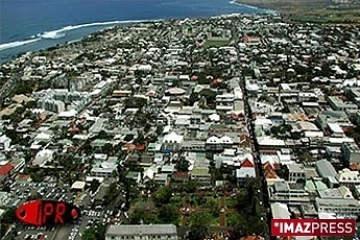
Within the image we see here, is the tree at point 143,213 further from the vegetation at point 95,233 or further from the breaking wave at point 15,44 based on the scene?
the breaking wave at point 15,44

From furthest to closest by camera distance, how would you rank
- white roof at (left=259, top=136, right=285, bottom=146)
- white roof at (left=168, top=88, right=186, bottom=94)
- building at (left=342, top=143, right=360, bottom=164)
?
white roof at (left=168, top=88, right=186, bottom=94)
white roof at (left=259, top=136, right=285, bottom=146)
building at (left=342, top=143, right=360, bottom=164)

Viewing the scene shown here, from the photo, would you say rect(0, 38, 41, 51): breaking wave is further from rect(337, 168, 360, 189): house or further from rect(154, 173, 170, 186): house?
rect(337, 168, 360, 189): house

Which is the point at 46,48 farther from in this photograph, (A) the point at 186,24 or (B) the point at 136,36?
(A) the point at 186,24

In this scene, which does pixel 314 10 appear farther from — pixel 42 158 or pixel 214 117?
pixel 42 158

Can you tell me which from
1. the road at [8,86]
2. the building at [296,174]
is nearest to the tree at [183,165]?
the building at [296,174]

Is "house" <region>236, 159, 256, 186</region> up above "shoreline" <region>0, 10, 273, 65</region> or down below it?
above

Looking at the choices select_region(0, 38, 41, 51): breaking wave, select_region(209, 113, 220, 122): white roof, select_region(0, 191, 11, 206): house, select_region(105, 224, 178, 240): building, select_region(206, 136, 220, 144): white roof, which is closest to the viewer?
select_region(105, 224, 178, 240): building

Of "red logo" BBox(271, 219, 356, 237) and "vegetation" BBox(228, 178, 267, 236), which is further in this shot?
"vegetation" BBox(228, 178, 267, 236)

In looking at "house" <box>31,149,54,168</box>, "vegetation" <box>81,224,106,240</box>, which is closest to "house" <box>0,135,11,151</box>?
"house" <box>31,149,54,168</box>
